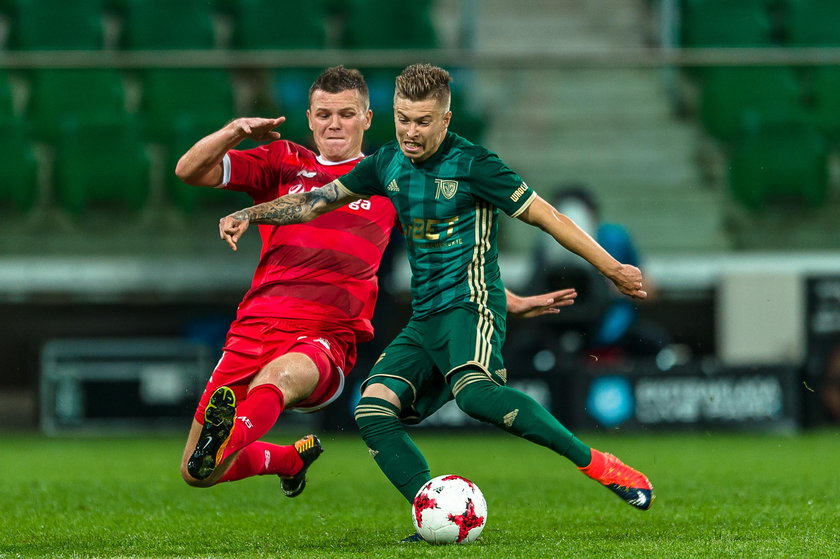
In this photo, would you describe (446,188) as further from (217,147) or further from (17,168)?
(17,168)

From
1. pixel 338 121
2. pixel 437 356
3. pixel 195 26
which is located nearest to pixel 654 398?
pixel 338 121

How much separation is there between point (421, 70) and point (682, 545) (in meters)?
1.99

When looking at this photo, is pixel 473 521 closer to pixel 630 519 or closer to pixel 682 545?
pixel 682 545

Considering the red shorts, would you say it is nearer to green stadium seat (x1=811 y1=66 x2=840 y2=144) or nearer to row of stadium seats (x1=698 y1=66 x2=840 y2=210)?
row of stadium seats (x1=698 y1=66 x2=840 y2=210)

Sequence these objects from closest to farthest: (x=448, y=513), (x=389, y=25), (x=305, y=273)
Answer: (x=448, y=513), (x=305, y=273), (x=389, y=25)

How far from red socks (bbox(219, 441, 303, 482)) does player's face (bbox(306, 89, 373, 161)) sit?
1.30 m

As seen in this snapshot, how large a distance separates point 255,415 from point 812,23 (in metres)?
9.24

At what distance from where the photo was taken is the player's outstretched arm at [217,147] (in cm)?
512

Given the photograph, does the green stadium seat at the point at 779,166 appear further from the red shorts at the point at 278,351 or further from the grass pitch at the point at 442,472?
the red shorts at the point at 278,351

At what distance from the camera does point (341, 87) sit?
17.9 ft

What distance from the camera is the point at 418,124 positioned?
15.9 feet

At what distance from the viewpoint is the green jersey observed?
4.90 m

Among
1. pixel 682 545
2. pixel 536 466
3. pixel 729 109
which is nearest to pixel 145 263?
pixel 536 466

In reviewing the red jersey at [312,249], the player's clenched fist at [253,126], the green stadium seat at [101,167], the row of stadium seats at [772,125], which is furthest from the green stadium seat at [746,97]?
the player's clenched fist at [253,126]
